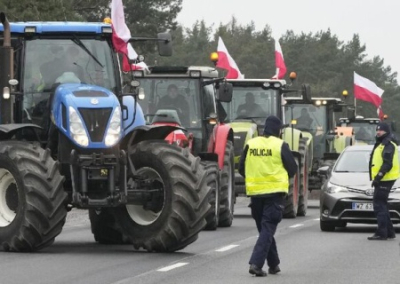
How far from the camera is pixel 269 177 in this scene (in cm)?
1586

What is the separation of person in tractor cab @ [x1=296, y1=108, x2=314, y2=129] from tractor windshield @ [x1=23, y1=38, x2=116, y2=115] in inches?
837

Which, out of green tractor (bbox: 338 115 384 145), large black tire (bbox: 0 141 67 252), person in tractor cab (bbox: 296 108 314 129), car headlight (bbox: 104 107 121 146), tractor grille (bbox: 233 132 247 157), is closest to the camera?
large black tire (bbox: 0 141 67 252)

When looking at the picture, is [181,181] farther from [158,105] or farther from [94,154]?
[158,105]

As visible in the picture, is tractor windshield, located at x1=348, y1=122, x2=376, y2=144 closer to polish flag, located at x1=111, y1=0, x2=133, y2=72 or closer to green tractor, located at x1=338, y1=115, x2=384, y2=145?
green tractor, located at x1=338, y1=115, x2=384, y2=145

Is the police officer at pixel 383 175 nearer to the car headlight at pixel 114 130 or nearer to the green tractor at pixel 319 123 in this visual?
the car headlight at pixel 114 130

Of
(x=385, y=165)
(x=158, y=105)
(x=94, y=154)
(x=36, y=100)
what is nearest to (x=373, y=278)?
(x=94, y=154)

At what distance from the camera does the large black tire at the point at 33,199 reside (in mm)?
17562

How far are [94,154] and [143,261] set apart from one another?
157cm

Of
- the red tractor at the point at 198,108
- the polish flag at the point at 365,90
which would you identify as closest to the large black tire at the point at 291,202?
the red tractor at the point at 198,108

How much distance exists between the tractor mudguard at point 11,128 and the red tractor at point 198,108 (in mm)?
5970

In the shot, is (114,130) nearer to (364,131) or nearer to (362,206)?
(362,206)

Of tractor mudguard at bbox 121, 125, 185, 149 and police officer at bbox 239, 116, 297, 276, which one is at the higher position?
tractor mudguard at bbox 121, 125, 185, 149

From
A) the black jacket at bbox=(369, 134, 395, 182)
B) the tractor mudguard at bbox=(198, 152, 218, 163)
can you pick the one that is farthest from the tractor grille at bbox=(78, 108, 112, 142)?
the tractor mudguard at bbox=(198, 152, 218, 163)

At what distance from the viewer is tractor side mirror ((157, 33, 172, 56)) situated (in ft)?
60.2
